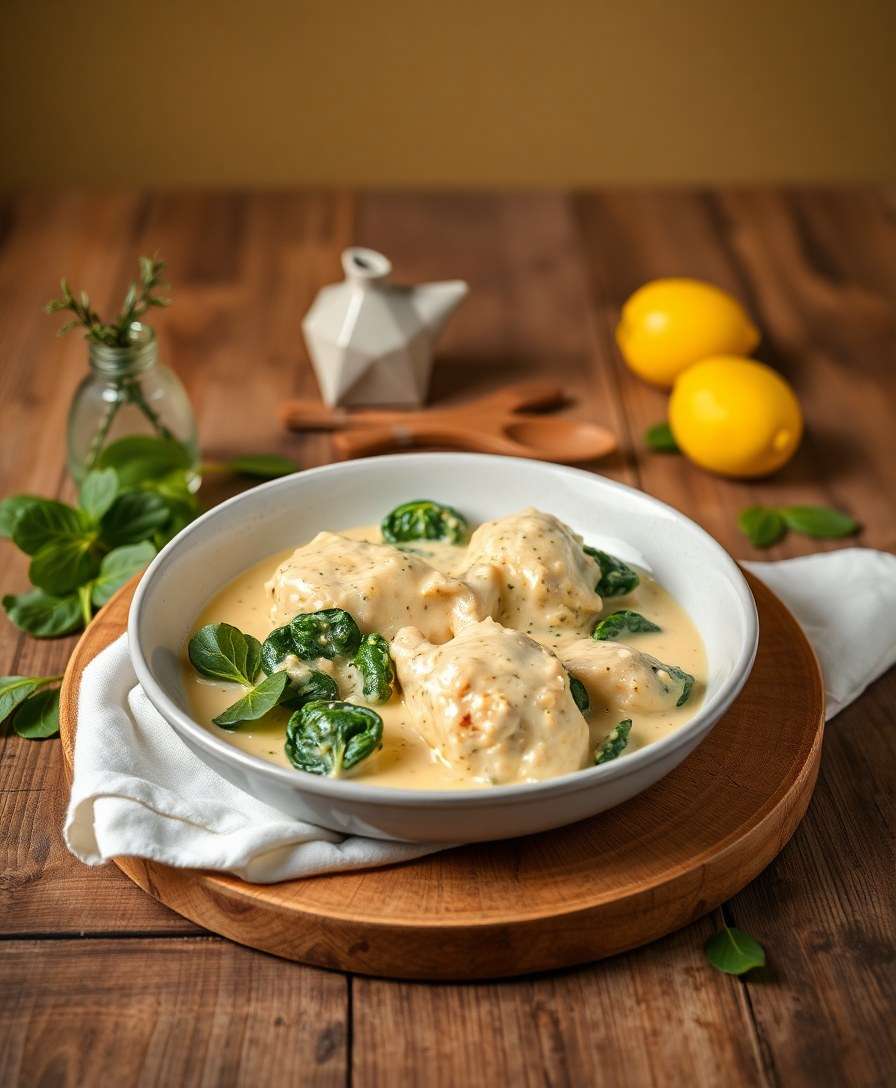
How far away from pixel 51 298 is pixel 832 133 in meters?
4.41

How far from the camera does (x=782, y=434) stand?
4.02 m

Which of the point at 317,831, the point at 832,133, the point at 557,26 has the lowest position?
the point at 832,133

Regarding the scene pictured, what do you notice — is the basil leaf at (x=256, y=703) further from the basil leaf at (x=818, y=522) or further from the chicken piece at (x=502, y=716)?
the basil leaf at (x=818, y=522)

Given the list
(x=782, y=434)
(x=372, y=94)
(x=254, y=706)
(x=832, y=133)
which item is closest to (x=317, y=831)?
(x=254, y=706)

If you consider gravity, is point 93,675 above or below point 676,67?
above

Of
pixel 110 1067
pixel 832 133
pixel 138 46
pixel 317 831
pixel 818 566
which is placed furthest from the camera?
pixel 832 133

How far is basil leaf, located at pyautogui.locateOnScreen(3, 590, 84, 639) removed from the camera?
3369 millimetres

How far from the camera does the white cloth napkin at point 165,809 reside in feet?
8.02

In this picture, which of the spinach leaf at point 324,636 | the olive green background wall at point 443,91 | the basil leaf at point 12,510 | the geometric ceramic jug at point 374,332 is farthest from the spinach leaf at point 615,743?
the olive green background wall at point 443,91

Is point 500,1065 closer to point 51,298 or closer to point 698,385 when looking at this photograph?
point 698,385

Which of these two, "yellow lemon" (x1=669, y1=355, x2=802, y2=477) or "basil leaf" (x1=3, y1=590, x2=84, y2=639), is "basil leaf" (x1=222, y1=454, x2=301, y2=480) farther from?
"yellow lemon" (x1=669, y1=355, x2=802, y2=477)

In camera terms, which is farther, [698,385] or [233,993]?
[698,385]

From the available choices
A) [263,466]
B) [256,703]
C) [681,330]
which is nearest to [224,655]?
[256,703]

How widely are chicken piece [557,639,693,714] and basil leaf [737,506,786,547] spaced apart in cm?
119
